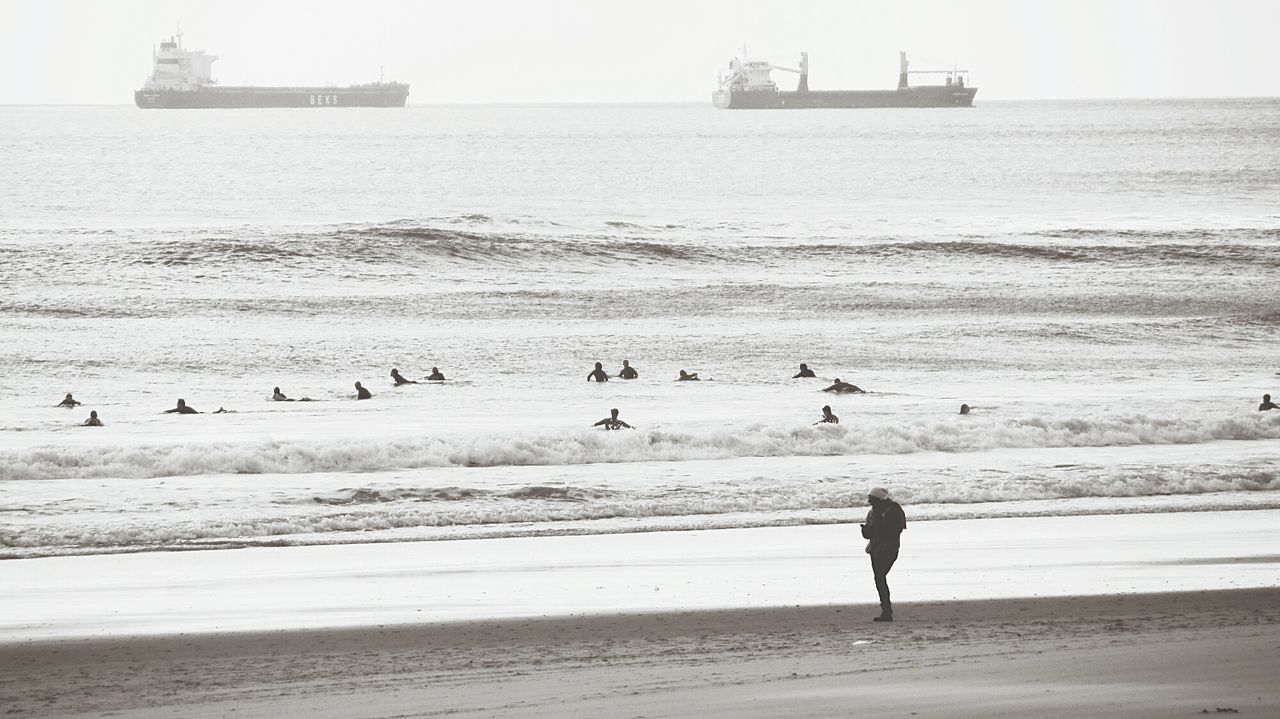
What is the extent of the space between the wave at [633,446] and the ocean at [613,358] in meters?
0.05

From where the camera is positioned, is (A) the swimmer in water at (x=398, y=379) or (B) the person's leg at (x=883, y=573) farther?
(A) the swimmer in water at (x=398, y=379)

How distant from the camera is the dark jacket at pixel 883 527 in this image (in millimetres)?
9898

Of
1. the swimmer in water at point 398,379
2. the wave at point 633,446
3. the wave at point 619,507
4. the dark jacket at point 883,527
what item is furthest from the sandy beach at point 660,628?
the swimmer in water at point 398,379

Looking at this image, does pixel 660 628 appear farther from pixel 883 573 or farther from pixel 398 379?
pixel 398 379

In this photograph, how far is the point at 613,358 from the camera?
1131 inches

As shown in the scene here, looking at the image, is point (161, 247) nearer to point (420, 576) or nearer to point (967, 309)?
point (967, 309)

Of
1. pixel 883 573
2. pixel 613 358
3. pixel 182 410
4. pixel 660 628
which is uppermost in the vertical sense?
pixel 883 573

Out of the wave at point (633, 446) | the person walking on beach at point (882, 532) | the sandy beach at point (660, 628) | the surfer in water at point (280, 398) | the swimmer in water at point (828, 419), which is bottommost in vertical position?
the surfer in water at point (280, 398)

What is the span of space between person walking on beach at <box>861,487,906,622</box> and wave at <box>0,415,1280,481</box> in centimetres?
789

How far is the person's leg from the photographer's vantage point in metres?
9.62

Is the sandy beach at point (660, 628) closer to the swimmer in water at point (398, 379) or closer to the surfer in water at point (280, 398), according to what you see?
the surfer in water at point (280, 398)

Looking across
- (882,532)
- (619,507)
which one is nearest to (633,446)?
(619,507)

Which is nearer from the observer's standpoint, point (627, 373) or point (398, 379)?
point (398, 379)

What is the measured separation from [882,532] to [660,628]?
1737 millimetres
